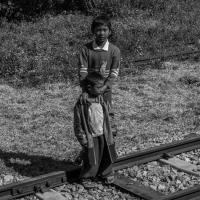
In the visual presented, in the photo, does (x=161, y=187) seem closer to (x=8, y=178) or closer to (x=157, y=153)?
(x=157, y=153)

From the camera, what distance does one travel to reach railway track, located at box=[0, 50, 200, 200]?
22.1 ft

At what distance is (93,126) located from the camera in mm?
6875

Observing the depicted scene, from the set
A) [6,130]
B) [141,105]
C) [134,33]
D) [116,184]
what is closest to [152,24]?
[134,33]

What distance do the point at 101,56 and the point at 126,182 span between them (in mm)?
1646

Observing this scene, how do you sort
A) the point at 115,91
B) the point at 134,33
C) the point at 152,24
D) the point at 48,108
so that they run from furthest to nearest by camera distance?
the point at 152,24, the point at 134,33, the point at 115,91, the point at 48,108

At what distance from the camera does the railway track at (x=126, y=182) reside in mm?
6730

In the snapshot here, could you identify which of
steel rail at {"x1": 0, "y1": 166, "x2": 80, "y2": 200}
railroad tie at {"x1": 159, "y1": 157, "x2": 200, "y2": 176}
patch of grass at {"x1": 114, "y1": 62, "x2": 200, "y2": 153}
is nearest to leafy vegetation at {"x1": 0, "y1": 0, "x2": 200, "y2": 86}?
patch of grass at {"x1": 114, "y1": 62, "x2": 200, "y2": 153}

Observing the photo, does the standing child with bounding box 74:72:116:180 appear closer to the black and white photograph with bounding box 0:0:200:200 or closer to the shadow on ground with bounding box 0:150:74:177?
the black and white photograph with bounding box 0:0:200:200

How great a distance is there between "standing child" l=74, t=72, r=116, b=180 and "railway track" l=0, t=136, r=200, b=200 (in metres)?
0.33

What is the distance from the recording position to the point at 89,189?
7117 mm

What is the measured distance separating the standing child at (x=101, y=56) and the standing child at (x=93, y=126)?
0.30 ft

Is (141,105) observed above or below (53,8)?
below

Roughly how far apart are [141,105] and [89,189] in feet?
15.0

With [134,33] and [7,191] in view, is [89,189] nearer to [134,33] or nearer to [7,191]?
[7,191]
